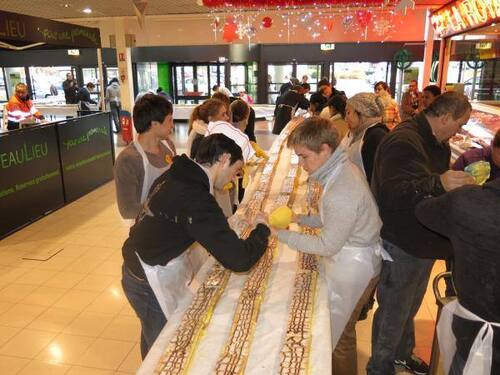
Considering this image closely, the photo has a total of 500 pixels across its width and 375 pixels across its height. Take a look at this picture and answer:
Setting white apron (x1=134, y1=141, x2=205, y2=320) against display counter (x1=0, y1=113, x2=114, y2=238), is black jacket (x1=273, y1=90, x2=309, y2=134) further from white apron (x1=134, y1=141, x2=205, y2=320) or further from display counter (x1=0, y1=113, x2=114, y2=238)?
white apron (x1=134, y1=141, x2=205, y2=320)

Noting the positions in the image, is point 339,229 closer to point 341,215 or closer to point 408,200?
point 341,215

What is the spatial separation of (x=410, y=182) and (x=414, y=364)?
1.36 meters

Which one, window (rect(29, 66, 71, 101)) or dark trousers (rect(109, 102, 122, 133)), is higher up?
window (rect(29, 66, 71, 101))

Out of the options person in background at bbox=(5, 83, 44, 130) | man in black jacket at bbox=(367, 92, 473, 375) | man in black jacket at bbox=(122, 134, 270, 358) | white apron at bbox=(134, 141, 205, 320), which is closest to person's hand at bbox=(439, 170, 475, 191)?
man in black jacket at bbox=(367, 92, 473, 375)

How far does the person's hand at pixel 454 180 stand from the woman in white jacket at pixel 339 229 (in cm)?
33

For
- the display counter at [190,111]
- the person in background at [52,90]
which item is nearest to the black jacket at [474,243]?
the display counter at [190,111]

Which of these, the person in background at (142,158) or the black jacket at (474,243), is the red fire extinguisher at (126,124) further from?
the black jacket at (474,243)

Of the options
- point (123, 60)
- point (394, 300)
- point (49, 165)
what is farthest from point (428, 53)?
point (394, 300)

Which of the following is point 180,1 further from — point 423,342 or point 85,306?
point 423,342

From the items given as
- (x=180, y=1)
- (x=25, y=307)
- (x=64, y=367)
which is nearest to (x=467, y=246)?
(x=64, y=367)

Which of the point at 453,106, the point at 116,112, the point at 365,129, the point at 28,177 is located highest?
the point at 453,106

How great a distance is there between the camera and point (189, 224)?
161 centimetres

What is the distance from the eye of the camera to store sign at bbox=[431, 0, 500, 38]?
494 cm

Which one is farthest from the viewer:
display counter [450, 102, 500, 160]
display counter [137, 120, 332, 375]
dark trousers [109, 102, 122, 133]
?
dark trousers [109, 102, 122, 133]
